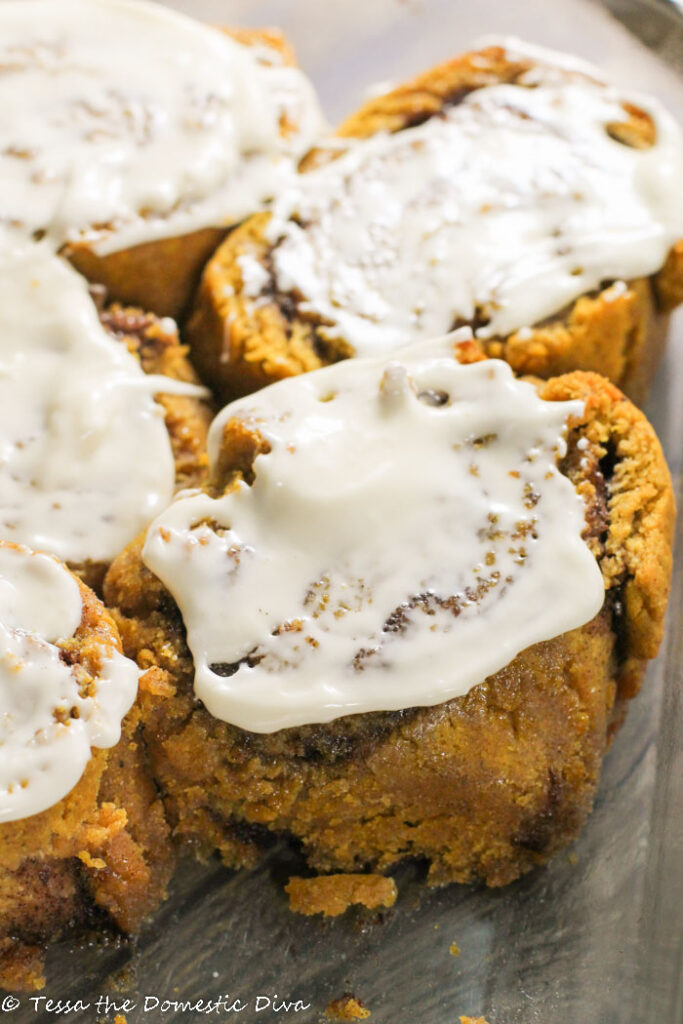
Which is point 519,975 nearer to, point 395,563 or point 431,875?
point 431,875

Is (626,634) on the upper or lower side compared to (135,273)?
upper

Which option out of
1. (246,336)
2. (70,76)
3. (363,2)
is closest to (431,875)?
(246,336)

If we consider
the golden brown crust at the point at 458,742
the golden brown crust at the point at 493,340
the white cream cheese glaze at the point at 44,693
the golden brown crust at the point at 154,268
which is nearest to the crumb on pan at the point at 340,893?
the golden brown crust at the point at 458,742

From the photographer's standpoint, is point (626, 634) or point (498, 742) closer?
point (498, 742)

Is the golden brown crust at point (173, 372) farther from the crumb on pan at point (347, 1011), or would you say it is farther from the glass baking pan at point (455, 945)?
the crumb on pan at point (347, 1011)

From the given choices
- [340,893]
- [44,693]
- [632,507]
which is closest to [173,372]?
[44,693]

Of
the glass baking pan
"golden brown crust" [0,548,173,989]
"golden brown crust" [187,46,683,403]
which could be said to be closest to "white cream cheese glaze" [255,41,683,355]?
"golden brown crust" [187,46,683,403]
